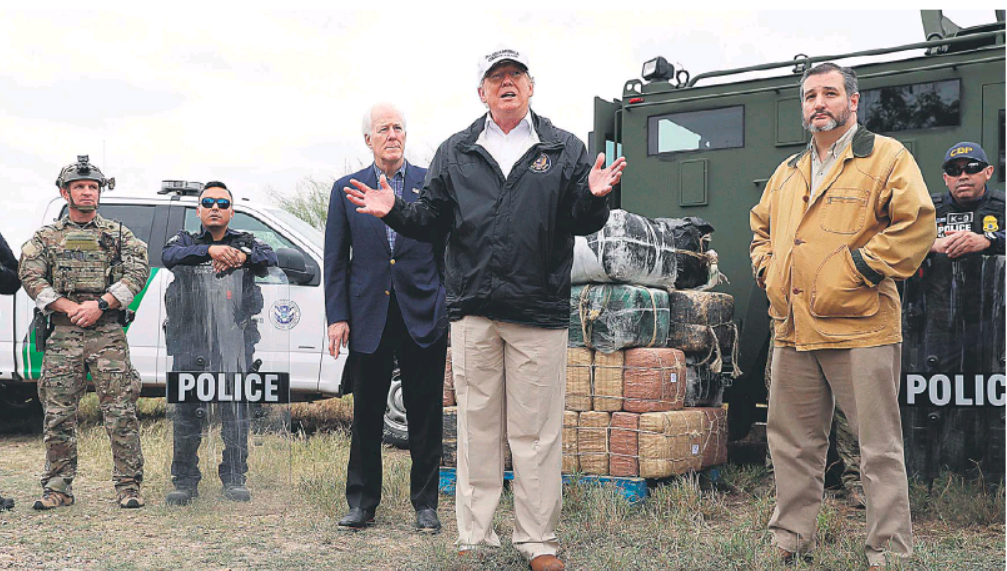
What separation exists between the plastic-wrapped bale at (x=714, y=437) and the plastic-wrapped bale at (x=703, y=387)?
70 millimetres

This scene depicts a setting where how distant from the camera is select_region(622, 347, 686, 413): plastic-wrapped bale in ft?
17.1

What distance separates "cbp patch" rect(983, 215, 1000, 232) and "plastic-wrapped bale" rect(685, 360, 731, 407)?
1704 mm

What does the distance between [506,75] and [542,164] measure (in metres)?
0.39

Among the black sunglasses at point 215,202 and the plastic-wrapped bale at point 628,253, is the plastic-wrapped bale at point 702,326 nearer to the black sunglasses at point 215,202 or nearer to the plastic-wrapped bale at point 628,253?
the plastic-wrapped bale at point 628,253

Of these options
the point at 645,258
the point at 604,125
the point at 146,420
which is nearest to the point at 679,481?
the point at 645,258

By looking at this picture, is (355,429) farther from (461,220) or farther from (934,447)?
(934,447)

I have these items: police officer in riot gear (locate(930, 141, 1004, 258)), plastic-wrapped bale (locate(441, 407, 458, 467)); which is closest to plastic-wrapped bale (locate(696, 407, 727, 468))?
plastic-wrapped bale (locate(441, 407, 458, 467))

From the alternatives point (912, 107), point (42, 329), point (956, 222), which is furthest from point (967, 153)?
point (42, 329)

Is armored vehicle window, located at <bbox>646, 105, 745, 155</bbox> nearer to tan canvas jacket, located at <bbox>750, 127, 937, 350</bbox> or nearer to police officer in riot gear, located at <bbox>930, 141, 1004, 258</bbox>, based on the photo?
police officer in riot gear, located at <bbox>930, 141, 1004, 258</bbox>

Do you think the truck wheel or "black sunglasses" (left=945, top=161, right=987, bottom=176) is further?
the truck wheel

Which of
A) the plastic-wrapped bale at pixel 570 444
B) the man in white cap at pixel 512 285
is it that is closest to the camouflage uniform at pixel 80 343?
the man in white cap at pixel 512 285

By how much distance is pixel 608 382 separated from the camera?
5301 mm

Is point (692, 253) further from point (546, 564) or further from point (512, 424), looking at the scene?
point (546, 564)

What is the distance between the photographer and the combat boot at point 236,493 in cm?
527
